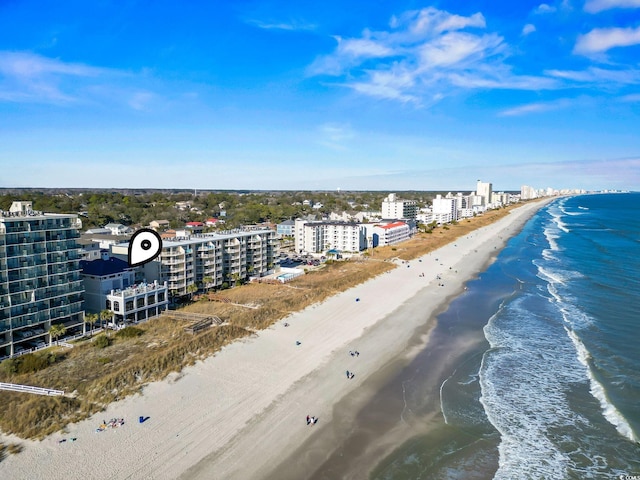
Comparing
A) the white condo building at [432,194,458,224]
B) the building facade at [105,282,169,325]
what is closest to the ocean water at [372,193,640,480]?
the building facade at [105,282,169,325]

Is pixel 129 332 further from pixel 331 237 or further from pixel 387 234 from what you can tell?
pixel 387 234

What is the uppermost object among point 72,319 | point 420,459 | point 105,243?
point 105,243

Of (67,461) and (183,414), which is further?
(183,414)

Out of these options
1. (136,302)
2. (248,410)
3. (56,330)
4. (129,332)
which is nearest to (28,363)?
(56,330)

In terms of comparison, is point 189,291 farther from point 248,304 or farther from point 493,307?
point 493,307

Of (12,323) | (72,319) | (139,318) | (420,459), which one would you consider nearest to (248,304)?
(139,318)

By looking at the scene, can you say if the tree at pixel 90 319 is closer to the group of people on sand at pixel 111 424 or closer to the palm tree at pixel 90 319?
the palm tree at pixel 90 319

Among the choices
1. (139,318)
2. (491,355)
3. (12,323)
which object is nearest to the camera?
(12,323)
